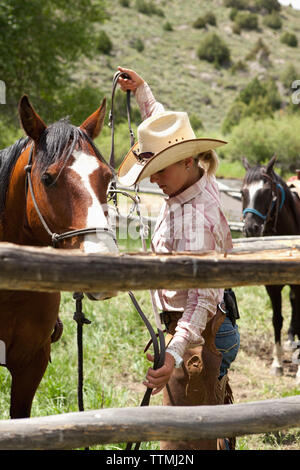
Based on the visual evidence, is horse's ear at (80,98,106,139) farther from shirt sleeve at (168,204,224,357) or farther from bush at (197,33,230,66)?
bush at (197,33,230,66)

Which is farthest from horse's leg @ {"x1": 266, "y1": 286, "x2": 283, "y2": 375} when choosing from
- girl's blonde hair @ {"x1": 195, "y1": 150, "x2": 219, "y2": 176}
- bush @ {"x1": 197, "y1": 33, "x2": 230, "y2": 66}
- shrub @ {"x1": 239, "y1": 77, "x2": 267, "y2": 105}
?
bush @ {"x1": 197, "y1": 33, "x2": 230, "y2": 66}

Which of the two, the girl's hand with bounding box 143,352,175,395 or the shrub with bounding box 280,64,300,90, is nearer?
the girl's hand with bounding box 143,352,175,395

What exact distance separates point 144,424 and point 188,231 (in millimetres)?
810

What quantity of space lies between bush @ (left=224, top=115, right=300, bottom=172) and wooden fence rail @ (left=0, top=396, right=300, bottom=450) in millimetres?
23556

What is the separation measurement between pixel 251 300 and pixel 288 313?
0.61 m

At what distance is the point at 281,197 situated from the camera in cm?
577

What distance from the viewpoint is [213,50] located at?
166ft

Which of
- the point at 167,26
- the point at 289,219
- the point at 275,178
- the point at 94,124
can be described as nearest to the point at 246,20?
the point at 167,26

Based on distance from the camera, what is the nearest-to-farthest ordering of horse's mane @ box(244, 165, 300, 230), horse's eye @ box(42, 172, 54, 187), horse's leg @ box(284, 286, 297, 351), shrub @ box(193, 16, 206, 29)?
horse's eye @ box(42, 172, 54, 187), horse's mane @ box(244, 165, 300, 230), horse's leg @ box(284, 286, 297, 351), shrub @ box(193, 16, 206, 29)

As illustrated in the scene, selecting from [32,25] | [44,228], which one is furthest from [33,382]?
[32,25]

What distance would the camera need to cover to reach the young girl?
7.09 feet

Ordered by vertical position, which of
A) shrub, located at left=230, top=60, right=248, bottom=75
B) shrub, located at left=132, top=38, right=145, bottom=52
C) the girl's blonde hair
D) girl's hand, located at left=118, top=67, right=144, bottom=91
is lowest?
the girl's blonde hair

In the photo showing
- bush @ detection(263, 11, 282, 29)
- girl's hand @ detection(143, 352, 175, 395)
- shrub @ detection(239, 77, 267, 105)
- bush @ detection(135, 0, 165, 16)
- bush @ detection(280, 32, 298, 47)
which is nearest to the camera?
girl's hand @ detection(143, 352, 175, 395)

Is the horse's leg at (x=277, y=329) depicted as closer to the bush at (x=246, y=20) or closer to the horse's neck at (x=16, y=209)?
the horse's neck at (x=16, y=209)
